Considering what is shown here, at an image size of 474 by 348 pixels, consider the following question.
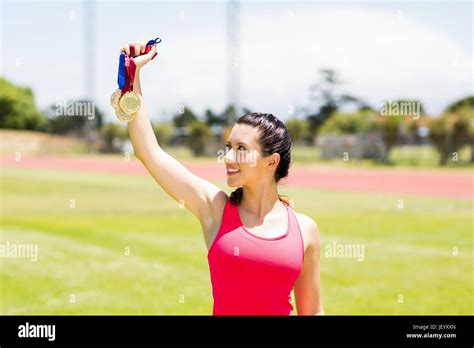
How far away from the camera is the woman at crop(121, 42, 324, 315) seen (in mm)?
2656

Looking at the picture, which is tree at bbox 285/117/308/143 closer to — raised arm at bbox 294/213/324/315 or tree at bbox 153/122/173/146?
tree at bbox 153/122/173/146

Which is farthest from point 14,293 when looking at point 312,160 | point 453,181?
point 312,160

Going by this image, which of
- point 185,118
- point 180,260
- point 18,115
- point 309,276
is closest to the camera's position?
point 309,276

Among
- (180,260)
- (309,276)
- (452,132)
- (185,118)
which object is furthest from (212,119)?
(309,276)

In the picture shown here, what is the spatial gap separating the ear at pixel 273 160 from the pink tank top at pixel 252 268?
0.27 metres

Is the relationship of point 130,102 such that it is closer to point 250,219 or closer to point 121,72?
point 121,72

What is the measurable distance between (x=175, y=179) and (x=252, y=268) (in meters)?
0.50

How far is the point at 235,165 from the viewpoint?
2.72 m

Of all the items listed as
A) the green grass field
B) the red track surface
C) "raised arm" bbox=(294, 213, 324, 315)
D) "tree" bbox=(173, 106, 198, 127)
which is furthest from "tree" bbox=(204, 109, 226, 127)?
"raised arm" bbox=(294, 213, 324, 315)

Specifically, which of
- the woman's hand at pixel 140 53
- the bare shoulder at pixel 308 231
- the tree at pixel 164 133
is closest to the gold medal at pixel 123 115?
the woman's hand at pixel 140 53

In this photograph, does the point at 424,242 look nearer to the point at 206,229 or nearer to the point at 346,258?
the point at 346,258

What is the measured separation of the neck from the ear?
8cm

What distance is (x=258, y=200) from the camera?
9.30ft

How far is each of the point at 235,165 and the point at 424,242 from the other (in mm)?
11087
